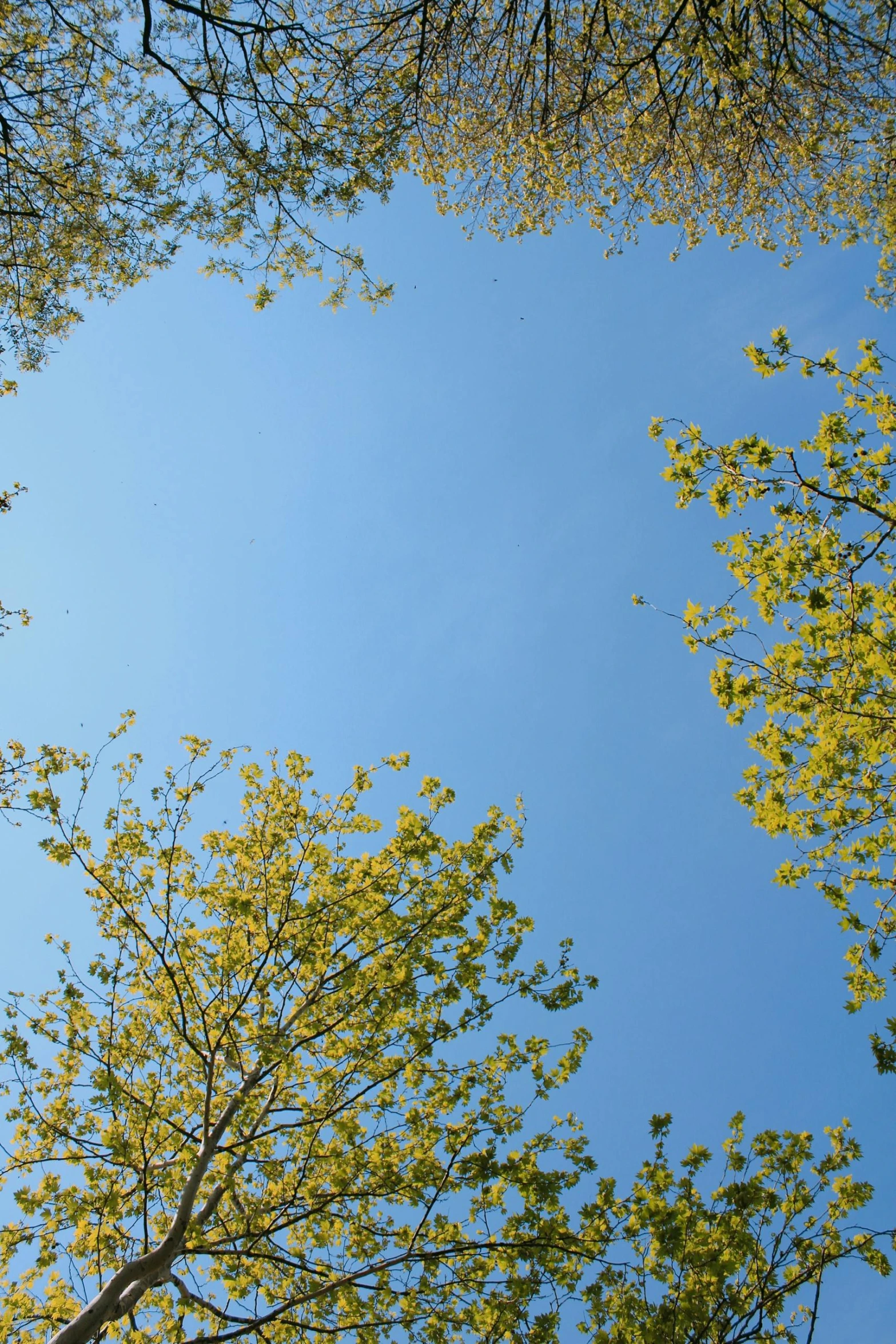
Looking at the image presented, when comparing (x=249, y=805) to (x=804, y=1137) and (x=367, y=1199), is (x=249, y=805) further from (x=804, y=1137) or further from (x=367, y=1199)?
(x=804, y=1137)

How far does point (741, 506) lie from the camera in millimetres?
6051

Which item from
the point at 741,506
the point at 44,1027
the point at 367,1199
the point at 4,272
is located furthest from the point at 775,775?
the point at 4,272

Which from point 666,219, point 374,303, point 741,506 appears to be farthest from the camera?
point 666,219

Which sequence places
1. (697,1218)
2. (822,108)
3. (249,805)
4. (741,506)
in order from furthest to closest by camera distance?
1. (822,108)
2. (249,805)
3. (741,506)
4. (697,1218)

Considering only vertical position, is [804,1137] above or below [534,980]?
below

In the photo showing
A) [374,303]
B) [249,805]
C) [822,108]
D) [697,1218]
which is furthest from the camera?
[822,108]

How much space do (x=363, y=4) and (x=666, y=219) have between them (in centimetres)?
592

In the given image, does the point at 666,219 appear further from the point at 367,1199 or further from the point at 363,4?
the point at 367,1199

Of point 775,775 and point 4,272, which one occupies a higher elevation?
point 4,272

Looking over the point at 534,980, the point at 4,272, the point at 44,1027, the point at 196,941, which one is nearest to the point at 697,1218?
the point at 534,980

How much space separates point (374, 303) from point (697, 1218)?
10.0m

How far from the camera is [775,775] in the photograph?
6.09m

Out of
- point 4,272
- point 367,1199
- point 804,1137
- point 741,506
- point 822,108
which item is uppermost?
point 822,108

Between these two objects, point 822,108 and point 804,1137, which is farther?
point 822,108
